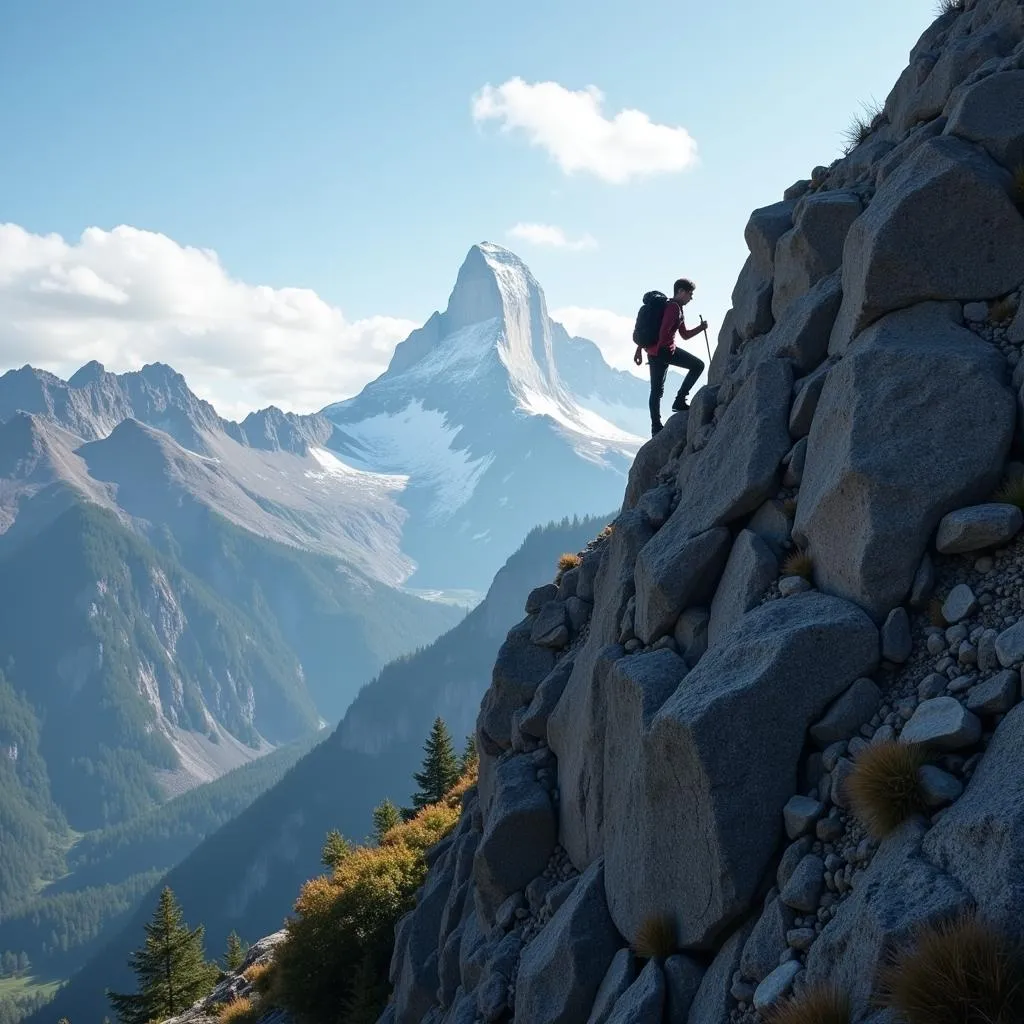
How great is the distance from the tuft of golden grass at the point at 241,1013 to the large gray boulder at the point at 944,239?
3084cm

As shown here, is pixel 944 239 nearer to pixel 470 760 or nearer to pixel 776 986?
pixel 776 986

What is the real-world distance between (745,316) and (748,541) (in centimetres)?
854

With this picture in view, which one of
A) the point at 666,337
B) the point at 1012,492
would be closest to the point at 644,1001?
the point at 1012,492

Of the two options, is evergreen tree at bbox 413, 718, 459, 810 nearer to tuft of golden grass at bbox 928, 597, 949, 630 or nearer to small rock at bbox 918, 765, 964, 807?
tuft of golden grass at bbox 928, 597, 949, 630

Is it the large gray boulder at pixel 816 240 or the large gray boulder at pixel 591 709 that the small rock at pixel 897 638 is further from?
the large gray boulder at pixel 816 240

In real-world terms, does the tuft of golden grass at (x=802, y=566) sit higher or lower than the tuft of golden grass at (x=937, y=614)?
higher

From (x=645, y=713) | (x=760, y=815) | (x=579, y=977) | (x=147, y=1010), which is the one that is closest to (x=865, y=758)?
(x=760, y=815)

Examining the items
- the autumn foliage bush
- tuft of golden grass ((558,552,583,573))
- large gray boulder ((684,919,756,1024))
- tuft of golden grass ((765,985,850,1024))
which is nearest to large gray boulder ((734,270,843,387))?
tuft of golden grass ((558,552,583,573))

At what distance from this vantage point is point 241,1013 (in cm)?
3475

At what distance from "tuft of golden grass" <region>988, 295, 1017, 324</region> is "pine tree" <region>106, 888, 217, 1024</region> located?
6324 centimetres

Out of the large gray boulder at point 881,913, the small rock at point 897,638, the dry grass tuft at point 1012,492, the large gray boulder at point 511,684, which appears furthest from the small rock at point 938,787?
the large gray boulder at point 511,684

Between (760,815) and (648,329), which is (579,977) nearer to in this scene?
(760,815)

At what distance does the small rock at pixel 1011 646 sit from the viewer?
401 inches

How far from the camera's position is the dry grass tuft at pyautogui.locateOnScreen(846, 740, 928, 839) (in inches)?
394
